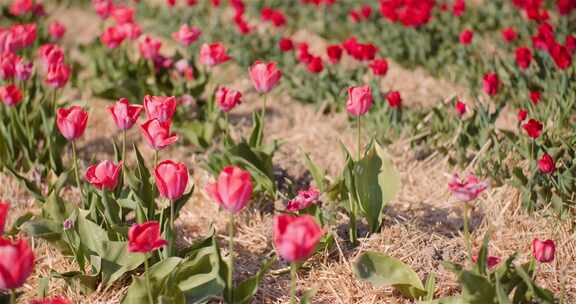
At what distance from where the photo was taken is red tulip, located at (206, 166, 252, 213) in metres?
2.14

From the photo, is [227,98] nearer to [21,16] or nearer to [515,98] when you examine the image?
[515,98]

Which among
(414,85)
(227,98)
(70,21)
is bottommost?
(70,21)

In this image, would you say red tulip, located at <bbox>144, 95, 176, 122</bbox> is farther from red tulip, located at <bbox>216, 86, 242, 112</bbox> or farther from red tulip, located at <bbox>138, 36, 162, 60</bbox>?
red tulip, located at <bbox>138, 36, 162, 60</bbox>

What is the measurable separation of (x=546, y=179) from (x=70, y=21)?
214 inches

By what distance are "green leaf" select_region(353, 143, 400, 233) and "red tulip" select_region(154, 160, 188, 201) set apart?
943 mm

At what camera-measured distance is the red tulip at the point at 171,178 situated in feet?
7.62

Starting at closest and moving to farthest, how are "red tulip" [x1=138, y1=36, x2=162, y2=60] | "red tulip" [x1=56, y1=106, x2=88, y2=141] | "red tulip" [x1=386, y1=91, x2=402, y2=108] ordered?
"red tulip" [x1=56, y1=106, x2=88, y2=141]
"red tulip" [x1=386, y1=91, x2=402, y2=108]
"red tulip" [x1=138, y1=36, x2=162, y2=60]

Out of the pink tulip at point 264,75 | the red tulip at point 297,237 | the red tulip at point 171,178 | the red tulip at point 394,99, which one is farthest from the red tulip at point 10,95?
the red tulip at point 297,237

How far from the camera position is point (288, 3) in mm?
6781

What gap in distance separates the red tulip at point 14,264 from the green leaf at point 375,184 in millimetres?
1508

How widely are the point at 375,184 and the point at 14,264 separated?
1666mm

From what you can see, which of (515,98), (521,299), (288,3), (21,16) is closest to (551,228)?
(521,299)

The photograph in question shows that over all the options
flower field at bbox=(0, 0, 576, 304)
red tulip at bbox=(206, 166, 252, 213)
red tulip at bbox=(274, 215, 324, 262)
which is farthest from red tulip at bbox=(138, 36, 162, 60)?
red tulip at bbox=(274, 215, 324, 262)

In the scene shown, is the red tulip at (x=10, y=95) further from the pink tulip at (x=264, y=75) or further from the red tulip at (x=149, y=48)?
the pink tulip at (x=264, y=75)
